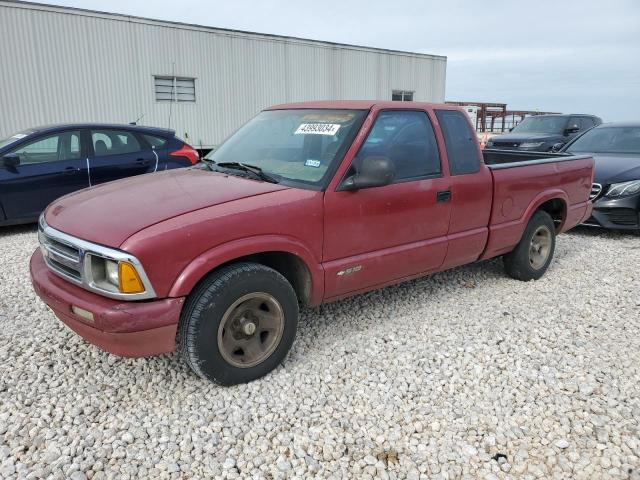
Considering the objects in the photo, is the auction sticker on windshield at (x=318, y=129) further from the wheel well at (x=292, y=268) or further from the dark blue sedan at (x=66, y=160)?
the dark blue sedan at (x=66, y=160)

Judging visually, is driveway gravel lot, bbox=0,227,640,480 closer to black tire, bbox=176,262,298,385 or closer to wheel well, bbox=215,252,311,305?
black tire, bbox=176,262,298,385

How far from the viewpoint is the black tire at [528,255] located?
511cm

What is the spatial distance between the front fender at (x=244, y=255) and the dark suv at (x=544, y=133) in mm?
10213

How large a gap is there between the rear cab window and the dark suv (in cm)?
842

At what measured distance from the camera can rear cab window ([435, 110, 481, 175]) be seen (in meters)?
4.22

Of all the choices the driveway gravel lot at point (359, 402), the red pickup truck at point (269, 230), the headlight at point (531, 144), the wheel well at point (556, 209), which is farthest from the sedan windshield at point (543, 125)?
the driveway gravel lot at point (359, 402)

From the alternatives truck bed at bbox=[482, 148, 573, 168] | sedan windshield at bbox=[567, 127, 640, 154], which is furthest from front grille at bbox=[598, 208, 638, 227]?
truck bed at bbox=[482, 148, 573, 168]

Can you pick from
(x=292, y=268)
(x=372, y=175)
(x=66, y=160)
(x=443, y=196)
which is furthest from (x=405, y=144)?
(x=66, y=160)

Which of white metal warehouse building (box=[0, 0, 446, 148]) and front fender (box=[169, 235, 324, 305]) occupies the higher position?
white metal warehouse building (box=[0, 0, 446, 148])

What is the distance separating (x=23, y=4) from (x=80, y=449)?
1229cm

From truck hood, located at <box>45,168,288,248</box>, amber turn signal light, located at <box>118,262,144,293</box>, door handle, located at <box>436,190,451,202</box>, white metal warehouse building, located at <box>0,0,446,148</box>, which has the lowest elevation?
amber turn signal light, located at <box>118,262,144,293</box>

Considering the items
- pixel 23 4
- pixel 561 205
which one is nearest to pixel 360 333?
pixel 561 205

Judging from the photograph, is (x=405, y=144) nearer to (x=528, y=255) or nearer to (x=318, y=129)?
(x=318, y=129)

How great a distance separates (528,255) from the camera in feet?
17.0
